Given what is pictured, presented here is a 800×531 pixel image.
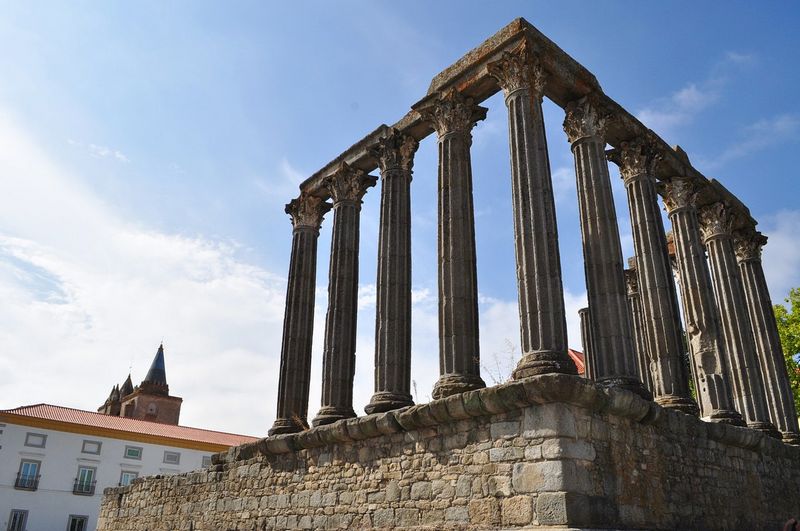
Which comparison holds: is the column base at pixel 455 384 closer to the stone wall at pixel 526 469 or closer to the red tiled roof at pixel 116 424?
the stone wall at pixel 526 469

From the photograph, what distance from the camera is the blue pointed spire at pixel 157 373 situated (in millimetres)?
61950

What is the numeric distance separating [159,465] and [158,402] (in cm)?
1683

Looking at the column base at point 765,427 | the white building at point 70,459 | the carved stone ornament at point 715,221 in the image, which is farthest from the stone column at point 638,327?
the white building at point 70,459

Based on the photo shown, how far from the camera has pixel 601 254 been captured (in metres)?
11.4

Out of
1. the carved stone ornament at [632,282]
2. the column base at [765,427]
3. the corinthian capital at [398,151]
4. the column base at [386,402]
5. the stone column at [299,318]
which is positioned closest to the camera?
the column base at [386,402]

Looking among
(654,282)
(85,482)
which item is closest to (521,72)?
(654,282)

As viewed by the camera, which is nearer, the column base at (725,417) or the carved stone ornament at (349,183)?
the column base at (725,417)

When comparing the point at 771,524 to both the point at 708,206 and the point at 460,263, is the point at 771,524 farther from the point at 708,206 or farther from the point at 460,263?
the point at 708,206

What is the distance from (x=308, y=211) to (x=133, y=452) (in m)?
32.5

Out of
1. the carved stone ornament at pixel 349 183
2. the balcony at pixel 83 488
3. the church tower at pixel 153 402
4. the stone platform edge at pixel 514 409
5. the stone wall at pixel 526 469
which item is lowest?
the stone wall at pixel 526 469

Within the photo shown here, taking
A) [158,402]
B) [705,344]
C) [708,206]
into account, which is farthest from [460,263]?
[158,402]

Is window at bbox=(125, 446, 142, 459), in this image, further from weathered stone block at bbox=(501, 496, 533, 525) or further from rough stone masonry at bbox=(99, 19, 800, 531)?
weathered stone block at bbox=(501, 496, 533, 525)

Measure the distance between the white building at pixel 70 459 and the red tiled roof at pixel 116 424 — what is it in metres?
0.06

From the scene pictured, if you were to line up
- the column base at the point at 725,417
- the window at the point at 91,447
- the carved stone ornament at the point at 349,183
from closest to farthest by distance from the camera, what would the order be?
the column base at the point at 725,417 → the carved stone ornament at the point at 349,183 → the window at the point at 91,447
